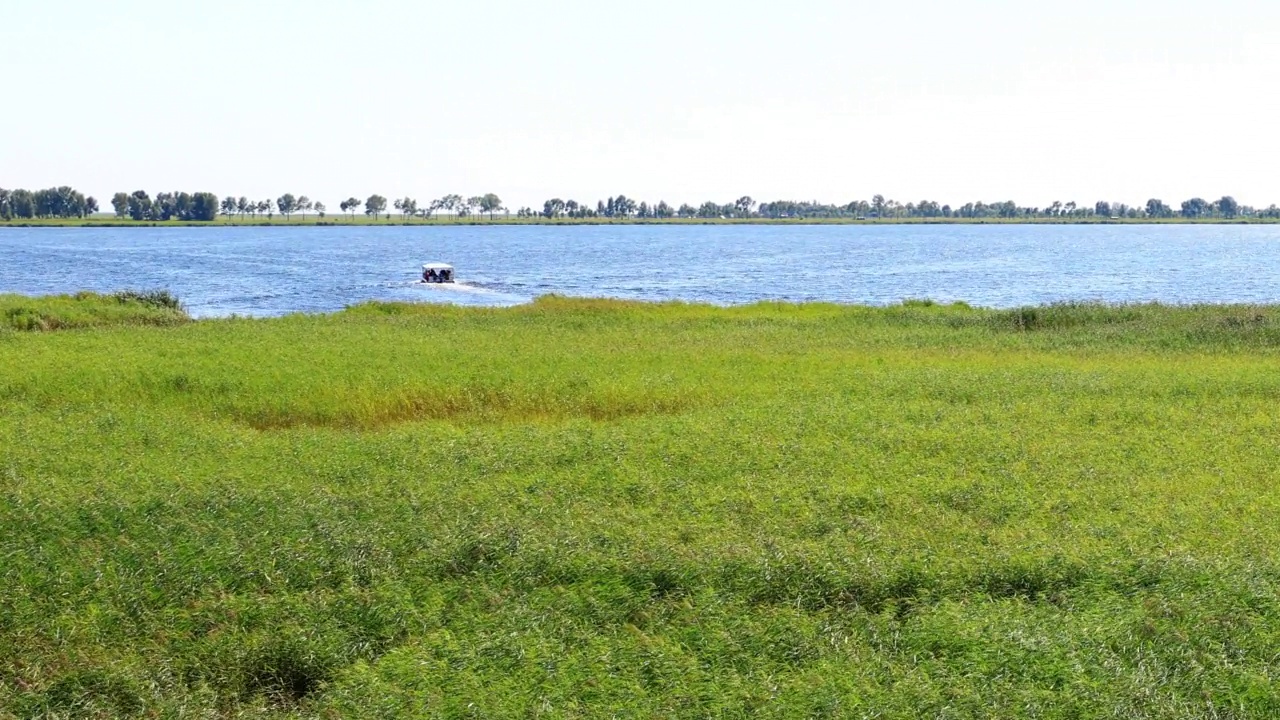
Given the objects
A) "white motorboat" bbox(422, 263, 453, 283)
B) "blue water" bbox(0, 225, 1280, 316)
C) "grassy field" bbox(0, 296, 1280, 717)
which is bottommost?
"blue water" bbox(0, 225, 1280, 316)

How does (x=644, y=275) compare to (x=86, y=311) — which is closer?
(x=86, y=311)

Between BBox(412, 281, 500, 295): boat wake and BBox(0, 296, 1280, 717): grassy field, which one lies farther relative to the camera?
BBox(412, 281, 500, 295): boat wake

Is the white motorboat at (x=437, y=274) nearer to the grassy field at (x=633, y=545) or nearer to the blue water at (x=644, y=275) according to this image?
the blue water at (x=644, y=275)

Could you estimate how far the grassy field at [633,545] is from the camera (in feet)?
32.5

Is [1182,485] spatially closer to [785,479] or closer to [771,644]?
[785,479]

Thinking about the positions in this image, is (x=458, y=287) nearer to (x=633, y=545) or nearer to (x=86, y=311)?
(x=86, y=311)

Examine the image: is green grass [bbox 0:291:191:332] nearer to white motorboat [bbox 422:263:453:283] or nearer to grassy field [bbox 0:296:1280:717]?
grassy field [bbox 0:296:1280:717]

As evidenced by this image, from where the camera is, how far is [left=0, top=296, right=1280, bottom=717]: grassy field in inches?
390

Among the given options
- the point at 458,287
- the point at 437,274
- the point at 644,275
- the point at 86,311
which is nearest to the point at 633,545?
the point at 86,311

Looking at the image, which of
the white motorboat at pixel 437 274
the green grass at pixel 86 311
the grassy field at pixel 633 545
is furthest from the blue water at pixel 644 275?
the grassy field at pixel 633 545

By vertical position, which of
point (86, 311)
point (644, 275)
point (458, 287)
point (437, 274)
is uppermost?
point (86, 311)

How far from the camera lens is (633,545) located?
1304 centimetres

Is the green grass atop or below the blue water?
atop

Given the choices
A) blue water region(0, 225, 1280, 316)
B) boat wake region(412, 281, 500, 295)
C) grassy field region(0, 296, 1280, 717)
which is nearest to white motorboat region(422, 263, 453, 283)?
boat wake region(412, 281, 500, 295)
